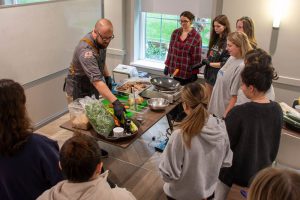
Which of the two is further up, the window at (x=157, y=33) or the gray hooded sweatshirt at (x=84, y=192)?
the window at (x=157, y=33)

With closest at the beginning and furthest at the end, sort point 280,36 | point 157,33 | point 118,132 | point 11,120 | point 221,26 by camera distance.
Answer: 1. point 11,120
2. point 118,132
3. point 221,26
4. point 280,36
5. point 157,33

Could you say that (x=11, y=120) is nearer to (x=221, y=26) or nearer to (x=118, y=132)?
(x=118, y=132)

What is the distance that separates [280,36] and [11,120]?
3.45m

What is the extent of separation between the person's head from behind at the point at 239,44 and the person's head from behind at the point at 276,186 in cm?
206

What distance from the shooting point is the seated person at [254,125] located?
189 cm

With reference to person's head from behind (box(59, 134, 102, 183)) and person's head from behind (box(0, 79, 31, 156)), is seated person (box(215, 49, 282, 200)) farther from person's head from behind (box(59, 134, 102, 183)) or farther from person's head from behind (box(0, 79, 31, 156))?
person's head from behind (box(0, 79, 31, 156))

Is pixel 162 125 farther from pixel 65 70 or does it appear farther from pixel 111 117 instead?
pixel 111 117

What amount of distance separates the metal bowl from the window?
199cm

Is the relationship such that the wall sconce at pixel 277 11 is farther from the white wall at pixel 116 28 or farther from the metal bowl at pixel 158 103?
the white wall at pixel 116 28

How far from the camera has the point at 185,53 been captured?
3.97 metres

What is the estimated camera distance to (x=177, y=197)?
6.88ft

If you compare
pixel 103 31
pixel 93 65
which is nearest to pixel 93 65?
pixel 93 65

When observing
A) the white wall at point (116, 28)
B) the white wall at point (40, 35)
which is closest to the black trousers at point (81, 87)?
the white wall at point (40, 35)

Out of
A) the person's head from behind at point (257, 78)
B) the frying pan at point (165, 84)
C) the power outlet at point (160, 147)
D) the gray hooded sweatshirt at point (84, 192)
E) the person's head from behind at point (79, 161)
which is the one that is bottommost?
the power outlet at point (160, 147)
